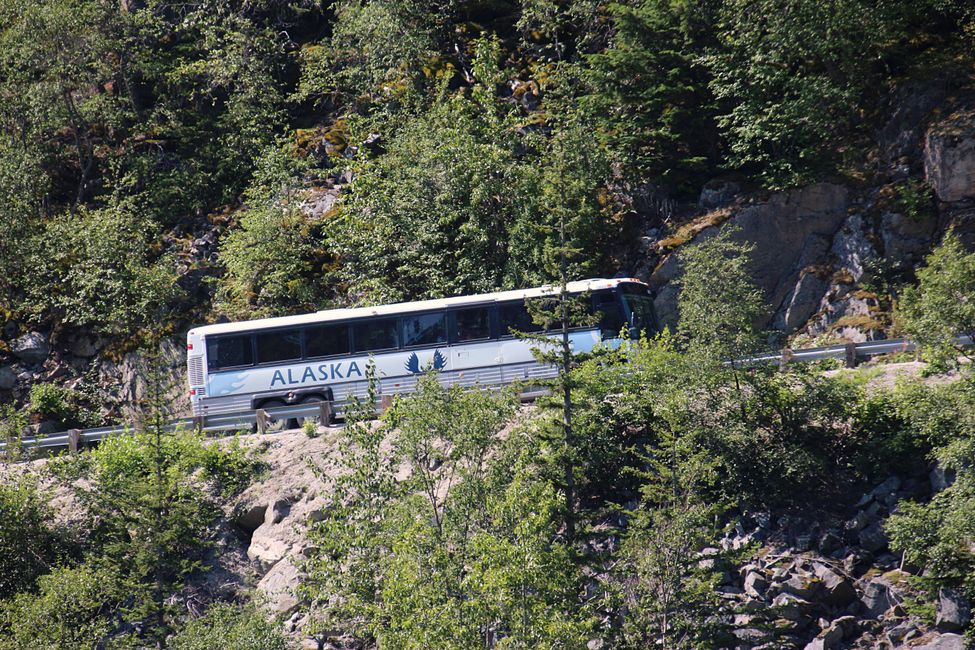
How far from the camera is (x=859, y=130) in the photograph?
1193 inches

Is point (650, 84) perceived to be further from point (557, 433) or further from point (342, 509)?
point (342, 509)

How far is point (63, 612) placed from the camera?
21578mm

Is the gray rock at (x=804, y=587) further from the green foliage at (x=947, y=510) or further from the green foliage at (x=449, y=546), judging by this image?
the green foliage at (x=449, y=546)

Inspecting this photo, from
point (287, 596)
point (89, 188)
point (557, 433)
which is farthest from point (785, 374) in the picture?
point (89, 188)

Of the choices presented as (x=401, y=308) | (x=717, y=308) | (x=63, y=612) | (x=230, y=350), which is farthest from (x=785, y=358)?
(x=63, y=612)

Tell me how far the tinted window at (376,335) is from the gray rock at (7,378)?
14157mm

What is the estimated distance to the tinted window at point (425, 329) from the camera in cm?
2692

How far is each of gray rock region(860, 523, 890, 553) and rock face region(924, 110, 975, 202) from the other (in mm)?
11449

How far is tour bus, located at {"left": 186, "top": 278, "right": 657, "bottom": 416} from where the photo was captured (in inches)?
1034

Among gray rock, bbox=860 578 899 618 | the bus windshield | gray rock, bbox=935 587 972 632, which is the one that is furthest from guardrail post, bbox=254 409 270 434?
gray rock, bbox=935 587 972 632

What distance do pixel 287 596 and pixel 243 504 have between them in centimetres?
346

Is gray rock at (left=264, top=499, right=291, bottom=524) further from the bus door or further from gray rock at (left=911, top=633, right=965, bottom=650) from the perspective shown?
gray rock at (left=911, top=633, right=965, bottom=650)

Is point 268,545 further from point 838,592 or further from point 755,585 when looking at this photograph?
point 838,592

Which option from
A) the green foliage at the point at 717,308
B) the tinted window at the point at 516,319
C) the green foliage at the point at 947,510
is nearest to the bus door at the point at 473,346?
the tinted window at the point at 516,319
